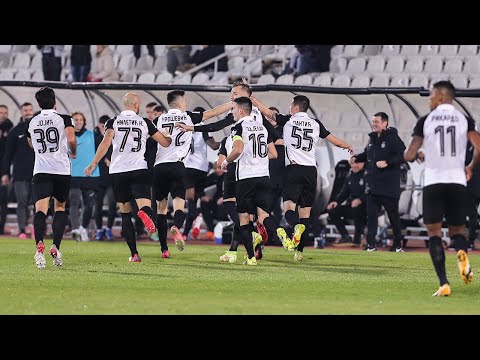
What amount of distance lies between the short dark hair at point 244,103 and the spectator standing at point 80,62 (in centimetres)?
1477

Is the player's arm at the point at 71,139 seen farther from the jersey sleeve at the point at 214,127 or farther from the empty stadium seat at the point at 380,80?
the empty stadium seat at the point at 380,80

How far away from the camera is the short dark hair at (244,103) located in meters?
15.2

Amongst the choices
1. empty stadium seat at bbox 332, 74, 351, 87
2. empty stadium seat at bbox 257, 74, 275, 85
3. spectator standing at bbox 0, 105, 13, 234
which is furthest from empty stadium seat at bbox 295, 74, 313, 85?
spectator standing at bbox 0, 105, 13, 234

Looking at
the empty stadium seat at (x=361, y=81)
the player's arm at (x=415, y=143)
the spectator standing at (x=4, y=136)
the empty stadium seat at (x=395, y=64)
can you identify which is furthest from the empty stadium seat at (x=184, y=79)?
the player's arm at (x=415, y=143)

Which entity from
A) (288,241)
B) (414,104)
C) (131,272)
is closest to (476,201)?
(414,104)

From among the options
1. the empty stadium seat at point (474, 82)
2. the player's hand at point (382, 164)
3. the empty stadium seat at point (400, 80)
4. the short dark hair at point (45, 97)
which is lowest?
the player's hand at point (382, 164)

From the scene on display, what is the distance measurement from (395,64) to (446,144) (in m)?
15.9

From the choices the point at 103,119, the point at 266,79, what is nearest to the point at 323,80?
the point at 266,79

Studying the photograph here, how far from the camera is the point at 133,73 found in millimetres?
32188

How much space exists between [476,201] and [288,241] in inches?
261

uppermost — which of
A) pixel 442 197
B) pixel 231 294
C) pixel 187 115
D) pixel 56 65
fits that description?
pixel 56 65

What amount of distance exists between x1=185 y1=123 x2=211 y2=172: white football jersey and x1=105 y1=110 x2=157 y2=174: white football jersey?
3723 millimetres
